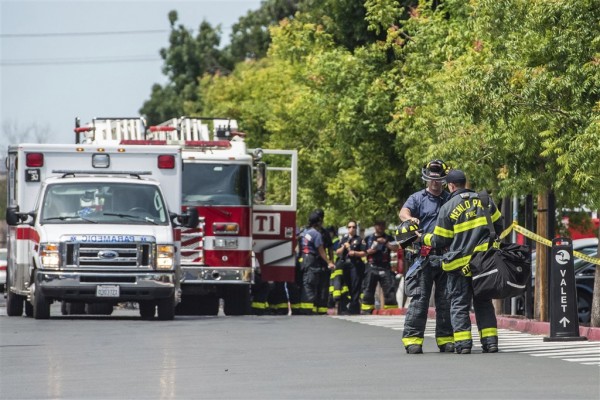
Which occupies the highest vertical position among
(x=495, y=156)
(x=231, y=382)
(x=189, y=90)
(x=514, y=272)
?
(x=189, y=90)

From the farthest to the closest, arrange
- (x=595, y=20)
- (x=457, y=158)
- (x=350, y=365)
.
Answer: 1. (x=457, y=158)
2. (x=595, y=20)
3. (x=350, y=365)

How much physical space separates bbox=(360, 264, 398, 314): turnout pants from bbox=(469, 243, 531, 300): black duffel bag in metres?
12.9

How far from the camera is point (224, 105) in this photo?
60.9m

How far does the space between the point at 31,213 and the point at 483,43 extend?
707 cm

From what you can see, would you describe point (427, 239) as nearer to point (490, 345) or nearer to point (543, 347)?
point (490, 345)

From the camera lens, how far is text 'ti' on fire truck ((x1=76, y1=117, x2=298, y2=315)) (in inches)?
1035

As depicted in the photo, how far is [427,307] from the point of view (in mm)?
15516

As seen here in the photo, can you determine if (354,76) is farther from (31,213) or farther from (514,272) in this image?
(514,272)

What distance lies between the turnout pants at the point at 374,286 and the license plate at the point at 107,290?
7.20 m

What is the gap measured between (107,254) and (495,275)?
27.0 feet

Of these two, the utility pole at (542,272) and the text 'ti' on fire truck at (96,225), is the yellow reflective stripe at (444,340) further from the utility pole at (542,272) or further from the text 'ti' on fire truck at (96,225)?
the text 'ti' on fire truck at (96,225)

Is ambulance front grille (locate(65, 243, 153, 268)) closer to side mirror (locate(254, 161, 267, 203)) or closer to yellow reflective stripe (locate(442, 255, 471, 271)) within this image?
side mirror (locate(254, 161, 267, 203))

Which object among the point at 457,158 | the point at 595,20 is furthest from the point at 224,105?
the point at 595,20

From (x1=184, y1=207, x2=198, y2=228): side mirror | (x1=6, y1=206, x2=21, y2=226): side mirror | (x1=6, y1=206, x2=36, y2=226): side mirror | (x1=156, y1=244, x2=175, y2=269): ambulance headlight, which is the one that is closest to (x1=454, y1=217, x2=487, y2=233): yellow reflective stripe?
A: (x1=156, y1=244, x2=175, y2=269): ambulance headlight
